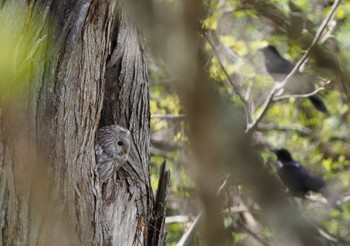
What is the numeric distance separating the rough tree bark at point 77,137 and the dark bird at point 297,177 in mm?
2818

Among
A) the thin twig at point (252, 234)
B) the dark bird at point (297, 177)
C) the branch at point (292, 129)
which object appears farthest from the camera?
the branch at point (292, 129)

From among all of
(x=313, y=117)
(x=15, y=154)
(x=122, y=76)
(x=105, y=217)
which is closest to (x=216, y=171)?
(x=15, y=154)

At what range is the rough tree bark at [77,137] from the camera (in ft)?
6.14

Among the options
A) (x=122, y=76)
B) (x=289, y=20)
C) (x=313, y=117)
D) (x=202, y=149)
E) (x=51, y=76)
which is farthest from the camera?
(x=313, y=117)

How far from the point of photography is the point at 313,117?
5785 millimetres

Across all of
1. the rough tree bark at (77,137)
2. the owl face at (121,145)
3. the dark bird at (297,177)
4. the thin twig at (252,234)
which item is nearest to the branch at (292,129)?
the dark bird at (297,177)

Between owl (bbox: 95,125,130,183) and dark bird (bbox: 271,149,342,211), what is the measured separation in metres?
2.93

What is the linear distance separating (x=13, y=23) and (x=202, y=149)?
1.10 meters

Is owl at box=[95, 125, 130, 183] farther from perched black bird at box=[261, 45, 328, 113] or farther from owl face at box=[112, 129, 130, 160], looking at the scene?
perched black bird at box=[261, 45, 328, 113]

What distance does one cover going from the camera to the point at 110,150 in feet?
7.86

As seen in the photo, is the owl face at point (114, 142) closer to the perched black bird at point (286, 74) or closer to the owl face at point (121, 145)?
the owl face at point (121, 145)

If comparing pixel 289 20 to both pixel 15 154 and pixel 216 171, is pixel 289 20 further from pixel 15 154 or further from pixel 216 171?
pixel 15 154

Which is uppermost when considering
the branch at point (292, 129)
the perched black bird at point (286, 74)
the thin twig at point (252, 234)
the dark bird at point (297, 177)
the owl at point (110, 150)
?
the owl at point (110, 150)

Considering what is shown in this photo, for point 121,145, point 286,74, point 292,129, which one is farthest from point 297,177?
point 121,145
